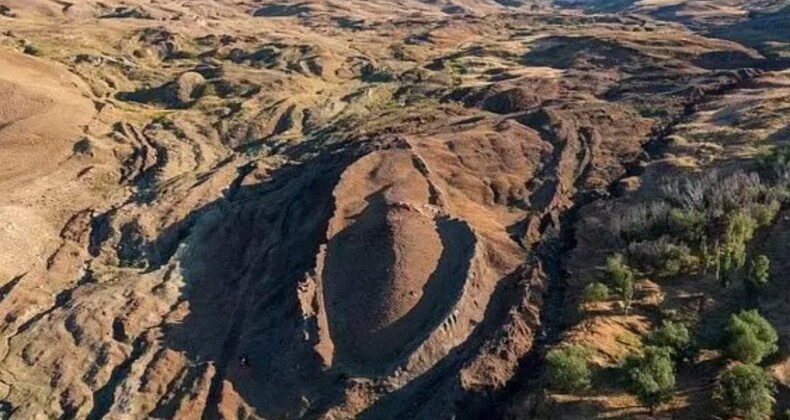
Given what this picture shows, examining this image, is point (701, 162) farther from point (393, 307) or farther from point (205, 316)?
point (205, 316)

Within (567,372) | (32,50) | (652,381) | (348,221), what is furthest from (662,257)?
(32,50)

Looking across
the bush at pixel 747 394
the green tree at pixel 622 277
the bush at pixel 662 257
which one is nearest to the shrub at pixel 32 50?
the green tree at pixel 622 277

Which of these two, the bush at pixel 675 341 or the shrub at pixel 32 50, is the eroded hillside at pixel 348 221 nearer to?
the shrub at pixel 32 50

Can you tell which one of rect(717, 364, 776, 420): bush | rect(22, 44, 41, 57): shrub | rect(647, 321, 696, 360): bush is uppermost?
rect(717, 364, 776, 420): bush

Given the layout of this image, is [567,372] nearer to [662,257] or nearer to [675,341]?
[675,341]

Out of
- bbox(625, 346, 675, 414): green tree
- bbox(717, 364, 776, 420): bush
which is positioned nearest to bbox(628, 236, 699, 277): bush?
bbox(625, 346, 675, 414): green tree

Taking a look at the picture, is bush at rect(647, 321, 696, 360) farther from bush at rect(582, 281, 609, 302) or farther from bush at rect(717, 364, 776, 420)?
bush at rect(582, 281, 609, 302)
